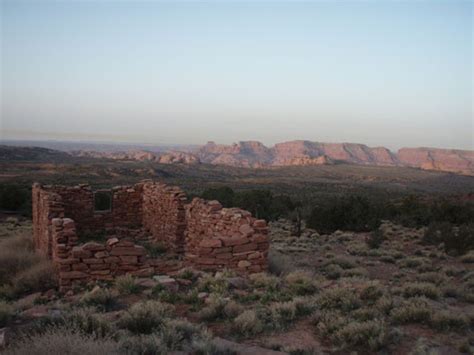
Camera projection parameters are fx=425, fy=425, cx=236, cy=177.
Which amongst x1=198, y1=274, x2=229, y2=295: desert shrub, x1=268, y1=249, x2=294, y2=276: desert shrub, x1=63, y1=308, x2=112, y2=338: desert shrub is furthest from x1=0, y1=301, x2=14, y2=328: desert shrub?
x1=268, y1=249, x2=294, y2=276: desert shrub

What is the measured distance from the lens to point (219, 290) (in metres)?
7.06

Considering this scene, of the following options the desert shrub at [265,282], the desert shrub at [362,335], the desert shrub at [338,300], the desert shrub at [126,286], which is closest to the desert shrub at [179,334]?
the desert shrub at [362,335]

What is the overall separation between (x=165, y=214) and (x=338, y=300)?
7952 millimetres

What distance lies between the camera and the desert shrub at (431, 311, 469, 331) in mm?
5879

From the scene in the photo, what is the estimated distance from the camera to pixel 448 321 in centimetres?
591

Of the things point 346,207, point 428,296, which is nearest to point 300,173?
point 346,207

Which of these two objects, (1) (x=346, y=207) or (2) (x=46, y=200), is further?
(1) (x=346, y=207)

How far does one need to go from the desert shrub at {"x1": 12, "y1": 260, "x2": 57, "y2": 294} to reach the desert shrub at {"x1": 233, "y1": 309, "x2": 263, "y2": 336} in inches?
179

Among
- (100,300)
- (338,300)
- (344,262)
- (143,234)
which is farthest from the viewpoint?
(143,234)

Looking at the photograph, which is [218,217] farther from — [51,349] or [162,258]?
[51,349]

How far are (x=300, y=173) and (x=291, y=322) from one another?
82814 mm

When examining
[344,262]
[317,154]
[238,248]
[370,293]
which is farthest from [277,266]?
[317,154]

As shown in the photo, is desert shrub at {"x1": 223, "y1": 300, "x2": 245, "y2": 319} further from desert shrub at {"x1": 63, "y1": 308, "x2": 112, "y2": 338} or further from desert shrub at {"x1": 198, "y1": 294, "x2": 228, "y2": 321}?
desert shrub at {"x1": 63, "y1": 308, "x2": 112, "y2": 338}

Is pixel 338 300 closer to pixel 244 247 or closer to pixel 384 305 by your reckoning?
pixel 384 305
